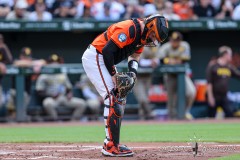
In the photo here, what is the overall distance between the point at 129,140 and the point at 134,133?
1.59 m

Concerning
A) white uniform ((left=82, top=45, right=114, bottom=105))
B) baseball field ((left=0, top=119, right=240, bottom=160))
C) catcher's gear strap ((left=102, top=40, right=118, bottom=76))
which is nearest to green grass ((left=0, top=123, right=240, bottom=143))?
baseball field ((left=0, top=119, right=240, bottom=160))

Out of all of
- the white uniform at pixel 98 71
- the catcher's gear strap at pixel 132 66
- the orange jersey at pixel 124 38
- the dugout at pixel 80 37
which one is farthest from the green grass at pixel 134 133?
the dugout at pixel 80 37

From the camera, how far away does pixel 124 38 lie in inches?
272

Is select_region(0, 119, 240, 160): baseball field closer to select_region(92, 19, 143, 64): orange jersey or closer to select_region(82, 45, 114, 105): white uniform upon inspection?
select_region(82, 45, 114, 105): white uniform

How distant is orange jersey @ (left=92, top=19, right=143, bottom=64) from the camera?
6902 millimetres

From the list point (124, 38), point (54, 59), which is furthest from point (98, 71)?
point (54, 59)

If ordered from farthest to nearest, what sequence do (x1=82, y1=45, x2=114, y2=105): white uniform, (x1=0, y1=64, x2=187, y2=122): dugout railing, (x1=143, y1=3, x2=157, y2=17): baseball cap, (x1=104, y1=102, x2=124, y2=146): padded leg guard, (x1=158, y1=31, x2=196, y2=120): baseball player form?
1. (x1=143, y1=3, x2=157, y2=17): baseball cap
2. (x1=158, y1=31, x2=196, y2=120): baseball player
3. (x1=0, y1=64, x2=187, y2=122): dugout railing
4. (x1=82, y1=45, x2=114, y2=105): white uniform
5. (x1=104, y1=102, x2=124, y2=146): padded leg guard

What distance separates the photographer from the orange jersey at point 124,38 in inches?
272

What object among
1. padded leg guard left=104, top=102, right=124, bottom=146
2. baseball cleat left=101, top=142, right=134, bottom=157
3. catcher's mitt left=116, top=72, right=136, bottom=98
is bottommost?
baseball cleat left=101, top=142, right=134, bottom=157

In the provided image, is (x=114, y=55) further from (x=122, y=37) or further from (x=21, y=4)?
(x=21, y=4)

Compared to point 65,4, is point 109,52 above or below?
below

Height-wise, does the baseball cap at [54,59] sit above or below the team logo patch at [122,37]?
below

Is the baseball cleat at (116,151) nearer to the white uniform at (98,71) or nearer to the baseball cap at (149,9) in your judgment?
the white uniform at (98,71)

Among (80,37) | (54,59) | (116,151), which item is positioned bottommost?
(116,151)
